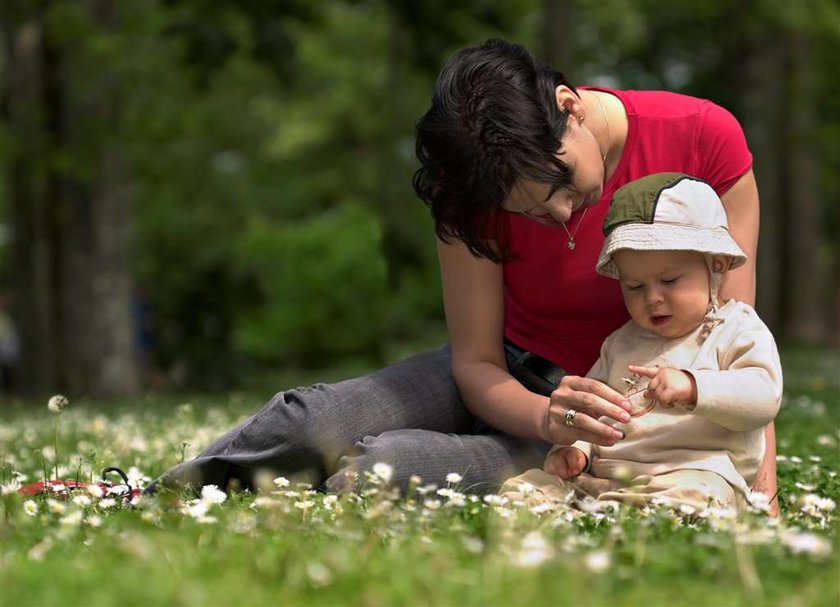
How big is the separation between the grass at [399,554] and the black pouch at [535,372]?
0.99 m

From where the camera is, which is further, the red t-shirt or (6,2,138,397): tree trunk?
(6,2,138,397): tree trunk

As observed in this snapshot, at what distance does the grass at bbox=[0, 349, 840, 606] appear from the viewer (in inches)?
108

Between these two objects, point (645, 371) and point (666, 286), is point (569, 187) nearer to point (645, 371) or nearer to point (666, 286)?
point (666, 286)

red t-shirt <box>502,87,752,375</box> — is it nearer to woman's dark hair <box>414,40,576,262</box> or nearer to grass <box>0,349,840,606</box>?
woman's dark hair <box>414,40,576,262</box>

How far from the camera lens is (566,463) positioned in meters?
4.55

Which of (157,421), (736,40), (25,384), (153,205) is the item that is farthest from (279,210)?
(157,421)

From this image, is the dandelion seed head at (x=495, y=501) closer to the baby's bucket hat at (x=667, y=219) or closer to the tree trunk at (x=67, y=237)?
the baby's bucket hat at (x=667, y=219)

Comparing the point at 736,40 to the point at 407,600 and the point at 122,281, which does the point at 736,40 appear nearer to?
the point at 122,281

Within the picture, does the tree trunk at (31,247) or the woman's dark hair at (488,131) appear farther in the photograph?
the tree trunk at (31,247)

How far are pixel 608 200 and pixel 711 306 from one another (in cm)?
65

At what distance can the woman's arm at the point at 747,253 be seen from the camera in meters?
4.66

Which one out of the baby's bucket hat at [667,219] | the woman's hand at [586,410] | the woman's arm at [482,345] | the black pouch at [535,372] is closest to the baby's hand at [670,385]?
the woman's hand at [586,410]

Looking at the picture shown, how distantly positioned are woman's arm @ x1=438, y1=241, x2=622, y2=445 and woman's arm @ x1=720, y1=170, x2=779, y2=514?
0.86m

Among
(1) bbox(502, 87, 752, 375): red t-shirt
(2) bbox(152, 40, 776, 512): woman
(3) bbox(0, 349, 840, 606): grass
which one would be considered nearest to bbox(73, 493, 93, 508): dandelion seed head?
A: (3) bbox(0, 349, 840, 606): grass
